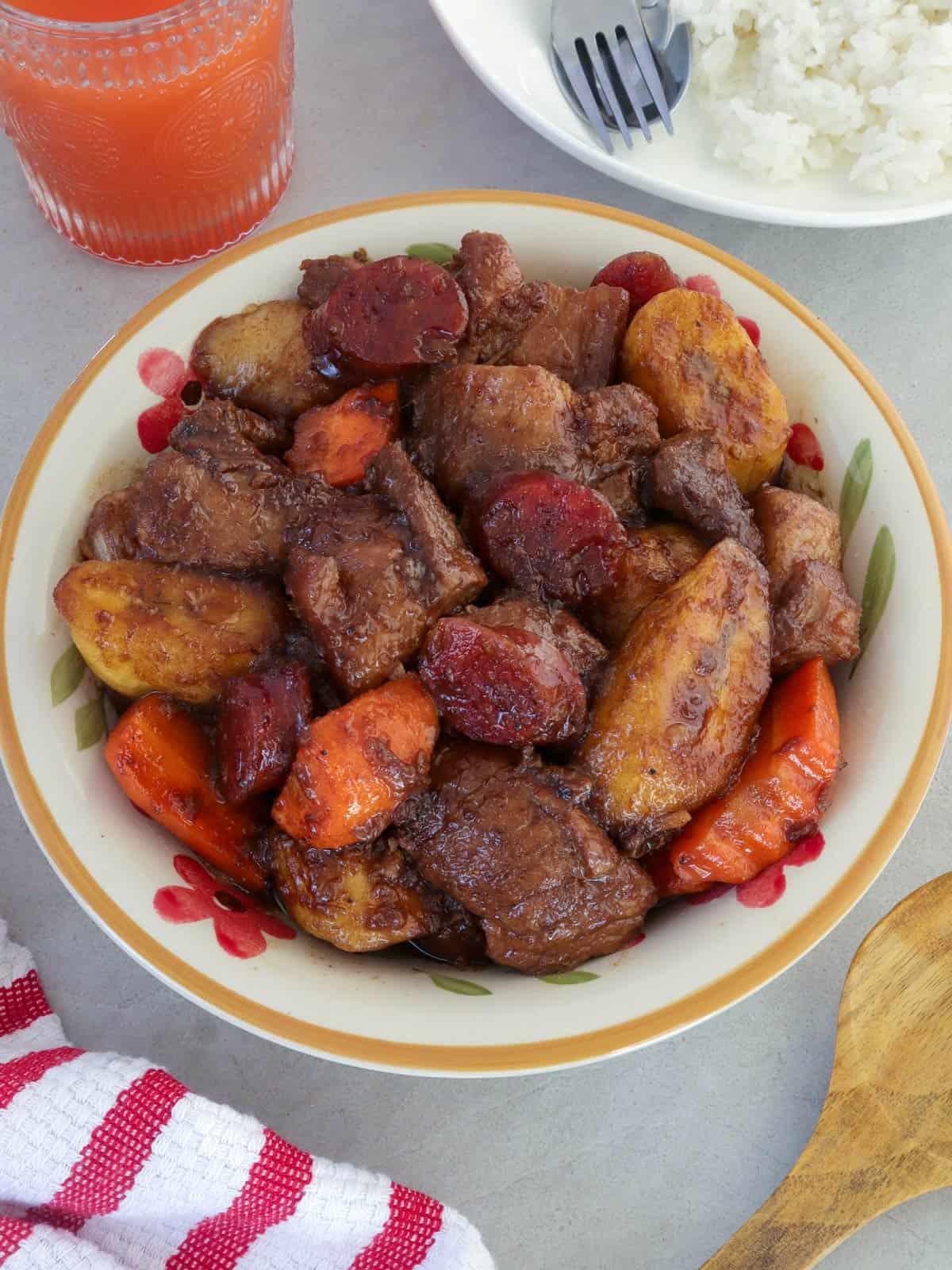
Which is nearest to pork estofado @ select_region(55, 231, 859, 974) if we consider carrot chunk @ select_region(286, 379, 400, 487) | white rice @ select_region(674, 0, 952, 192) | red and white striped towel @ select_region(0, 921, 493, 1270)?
carrot chunk @ select_region(286, 379, 400, 487)

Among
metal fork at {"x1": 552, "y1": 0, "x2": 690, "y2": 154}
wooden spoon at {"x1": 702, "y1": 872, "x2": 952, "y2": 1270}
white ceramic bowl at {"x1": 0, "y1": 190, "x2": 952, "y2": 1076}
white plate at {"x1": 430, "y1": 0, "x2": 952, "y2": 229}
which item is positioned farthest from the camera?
metal fork at {"x1": 552, "y1": 0, "x2": 690, "y2": 154}

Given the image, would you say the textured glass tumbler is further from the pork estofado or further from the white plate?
the pork estofado

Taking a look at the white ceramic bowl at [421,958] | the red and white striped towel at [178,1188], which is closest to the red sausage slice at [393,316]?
the white ceramic bowl at [421,958]

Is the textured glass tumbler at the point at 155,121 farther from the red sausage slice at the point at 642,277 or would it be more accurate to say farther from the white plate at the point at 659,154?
the red sausage slice at the point at 642,277

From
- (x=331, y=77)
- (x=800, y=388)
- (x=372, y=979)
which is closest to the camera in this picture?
(x=372, y=979)

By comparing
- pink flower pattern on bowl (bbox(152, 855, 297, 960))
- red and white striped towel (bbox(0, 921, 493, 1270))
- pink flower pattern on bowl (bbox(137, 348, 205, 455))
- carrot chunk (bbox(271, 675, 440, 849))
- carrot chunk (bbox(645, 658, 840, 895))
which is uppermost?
pink flower pattern on bowl (bbox(137, 348, 205, 455))

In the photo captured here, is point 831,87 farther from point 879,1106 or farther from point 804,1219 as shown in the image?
point 804,1219

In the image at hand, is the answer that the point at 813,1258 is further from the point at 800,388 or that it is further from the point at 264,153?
the point at 264,153

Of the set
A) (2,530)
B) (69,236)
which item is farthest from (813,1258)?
(69,236)
